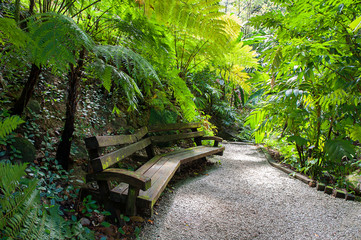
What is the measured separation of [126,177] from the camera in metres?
1.77

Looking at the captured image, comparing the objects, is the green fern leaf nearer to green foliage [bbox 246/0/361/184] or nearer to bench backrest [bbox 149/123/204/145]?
green foliage [bbox 246/0/361/184]

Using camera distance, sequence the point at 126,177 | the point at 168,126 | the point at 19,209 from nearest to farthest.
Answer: the point at 19,209, the point at 126,177, the point at 168,126

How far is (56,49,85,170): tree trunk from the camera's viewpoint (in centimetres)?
199

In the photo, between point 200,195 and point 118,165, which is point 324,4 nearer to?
point 200,195

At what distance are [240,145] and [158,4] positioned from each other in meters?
6.51

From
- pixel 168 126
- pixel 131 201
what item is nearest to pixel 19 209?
pixel 131 201

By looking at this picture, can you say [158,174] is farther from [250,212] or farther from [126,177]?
[250,212]

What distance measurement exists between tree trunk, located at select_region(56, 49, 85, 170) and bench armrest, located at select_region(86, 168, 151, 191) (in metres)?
0.51

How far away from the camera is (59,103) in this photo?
9.83 ft

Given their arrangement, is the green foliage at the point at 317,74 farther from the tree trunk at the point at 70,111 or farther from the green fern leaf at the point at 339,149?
the tree trunk at the point at 70,111

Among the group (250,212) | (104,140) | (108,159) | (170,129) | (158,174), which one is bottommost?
(250,212)

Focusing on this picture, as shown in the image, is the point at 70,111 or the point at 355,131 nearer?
the point at 70,111

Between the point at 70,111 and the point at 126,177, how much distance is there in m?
0.91

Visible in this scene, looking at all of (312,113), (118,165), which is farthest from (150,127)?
(312,113)
